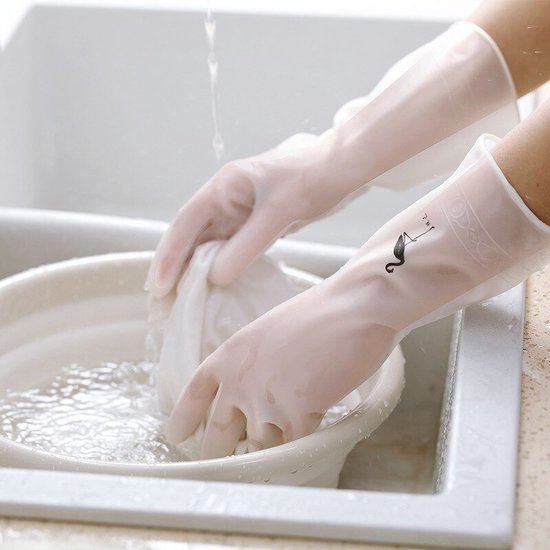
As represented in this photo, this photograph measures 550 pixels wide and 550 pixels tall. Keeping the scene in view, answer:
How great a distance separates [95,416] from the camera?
129 centimetres

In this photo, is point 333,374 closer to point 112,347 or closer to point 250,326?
point 250,326

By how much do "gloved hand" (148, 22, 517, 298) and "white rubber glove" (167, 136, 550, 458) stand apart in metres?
0.15

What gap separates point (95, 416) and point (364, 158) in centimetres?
45

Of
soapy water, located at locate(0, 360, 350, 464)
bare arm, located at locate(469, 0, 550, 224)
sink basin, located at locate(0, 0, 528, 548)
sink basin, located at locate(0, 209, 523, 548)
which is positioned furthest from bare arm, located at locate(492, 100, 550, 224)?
sink basin, located at locate(0, 0, 528, 548)

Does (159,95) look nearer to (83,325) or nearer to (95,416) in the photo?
(83,325)

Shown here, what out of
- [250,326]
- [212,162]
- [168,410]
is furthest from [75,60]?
[250,326]

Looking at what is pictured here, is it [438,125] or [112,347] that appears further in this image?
[112,347]

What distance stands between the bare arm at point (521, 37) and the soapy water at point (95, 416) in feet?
1.82

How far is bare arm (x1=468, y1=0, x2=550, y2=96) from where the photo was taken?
1117mm

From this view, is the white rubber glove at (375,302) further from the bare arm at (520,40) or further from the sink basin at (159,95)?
the sink basin at (159,95)

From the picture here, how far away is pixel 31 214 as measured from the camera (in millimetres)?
1523

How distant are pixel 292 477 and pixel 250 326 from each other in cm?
15

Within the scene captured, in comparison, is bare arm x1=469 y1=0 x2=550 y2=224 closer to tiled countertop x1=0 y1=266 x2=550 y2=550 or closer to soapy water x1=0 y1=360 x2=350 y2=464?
tiled countertop x1=0 y1=266 x2=550 y2=550

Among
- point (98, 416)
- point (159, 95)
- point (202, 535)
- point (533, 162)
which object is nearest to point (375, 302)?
point (533, 162)
